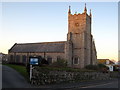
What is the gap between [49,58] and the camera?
64.9 m

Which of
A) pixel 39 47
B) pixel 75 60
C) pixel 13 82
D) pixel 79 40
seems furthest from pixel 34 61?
pixel 39 47

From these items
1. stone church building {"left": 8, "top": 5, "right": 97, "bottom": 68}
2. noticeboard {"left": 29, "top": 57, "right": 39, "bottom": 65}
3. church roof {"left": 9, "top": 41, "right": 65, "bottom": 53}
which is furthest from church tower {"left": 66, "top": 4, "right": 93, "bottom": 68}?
noticeboard {"left": 29, "top": 57, "right": 39, "bottom": 65}

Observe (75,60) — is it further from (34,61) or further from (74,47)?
(34,61)

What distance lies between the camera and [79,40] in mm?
65125

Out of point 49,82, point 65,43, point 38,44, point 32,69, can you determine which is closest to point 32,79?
point 32,69

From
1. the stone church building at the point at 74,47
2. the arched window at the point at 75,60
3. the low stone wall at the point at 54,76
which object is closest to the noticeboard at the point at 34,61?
the low stone wall at the point at 54,76

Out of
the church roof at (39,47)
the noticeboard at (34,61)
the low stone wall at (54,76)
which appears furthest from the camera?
the church roof at (39,47)

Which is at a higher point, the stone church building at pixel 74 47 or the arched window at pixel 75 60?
the stone church building at pixel 74 47

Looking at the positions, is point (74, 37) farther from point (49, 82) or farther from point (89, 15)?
point (49, 82)

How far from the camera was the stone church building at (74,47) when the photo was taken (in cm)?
6275

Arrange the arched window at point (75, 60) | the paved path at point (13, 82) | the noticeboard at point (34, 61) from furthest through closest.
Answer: the arched window at point (75, 60)
the noticeboard at point (34, 61)
the paved path at point (13, 82)

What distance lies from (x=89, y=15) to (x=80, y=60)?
57.4ft

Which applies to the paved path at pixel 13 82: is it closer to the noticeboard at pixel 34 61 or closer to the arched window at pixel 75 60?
the noticeboard at pixel 34 61

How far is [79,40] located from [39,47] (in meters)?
14.8
